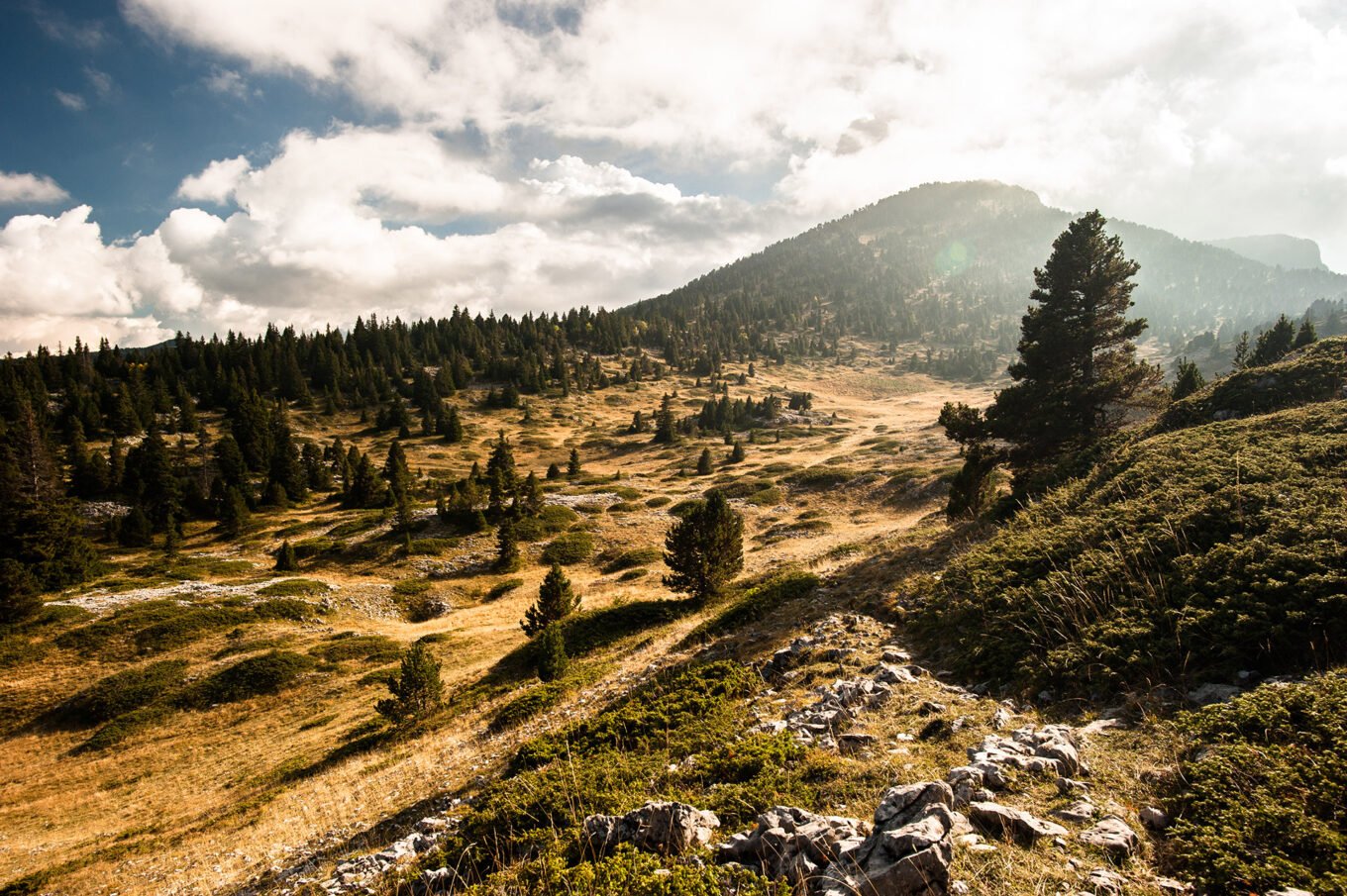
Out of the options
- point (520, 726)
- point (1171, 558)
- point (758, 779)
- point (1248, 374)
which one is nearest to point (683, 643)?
point (520, 726)

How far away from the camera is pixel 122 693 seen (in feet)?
92.6

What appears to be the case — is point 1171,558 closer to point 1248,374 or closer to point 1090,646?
point 1090,646

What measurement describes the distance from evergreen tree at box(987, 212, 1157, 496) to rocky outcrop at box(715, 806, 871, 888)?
21.4 meters

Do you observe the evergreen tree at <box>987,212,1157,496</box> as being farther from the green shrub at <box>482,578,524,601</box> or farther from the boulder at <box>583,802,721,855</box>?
the green shrub at <box>482,578,524,601</box>

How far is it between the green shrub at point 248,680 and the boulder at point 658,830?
30761 millimetres

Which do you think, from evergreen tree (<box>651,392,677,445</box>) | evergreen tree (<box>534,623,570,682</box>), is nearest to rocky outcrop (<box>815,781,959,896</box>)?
evergreen tree (<box>534,623,570,682</box>)

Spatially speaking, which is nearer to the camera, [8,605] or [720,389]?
[8,605]

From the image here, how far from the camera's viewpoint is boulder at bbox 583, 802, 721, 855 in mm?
6672

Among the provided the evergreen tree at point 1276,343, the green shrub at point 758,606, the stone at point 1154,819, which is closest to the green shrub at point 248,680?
the green shrub at point 758,606

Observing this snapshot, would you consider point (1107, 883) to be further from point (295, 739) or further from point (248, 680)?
point (248, 680)

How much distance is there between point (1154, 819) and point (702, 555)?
890 inches

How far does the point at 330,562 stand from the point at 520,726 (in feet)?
127

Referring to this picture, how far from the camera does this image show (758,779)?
8094 millimetres

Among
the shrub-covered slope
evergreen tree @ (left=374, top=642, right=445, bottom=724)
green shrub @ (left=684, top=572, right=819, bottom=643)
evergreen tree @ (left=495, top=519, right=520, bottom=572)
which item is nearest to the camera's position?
the shrub-covered slope
